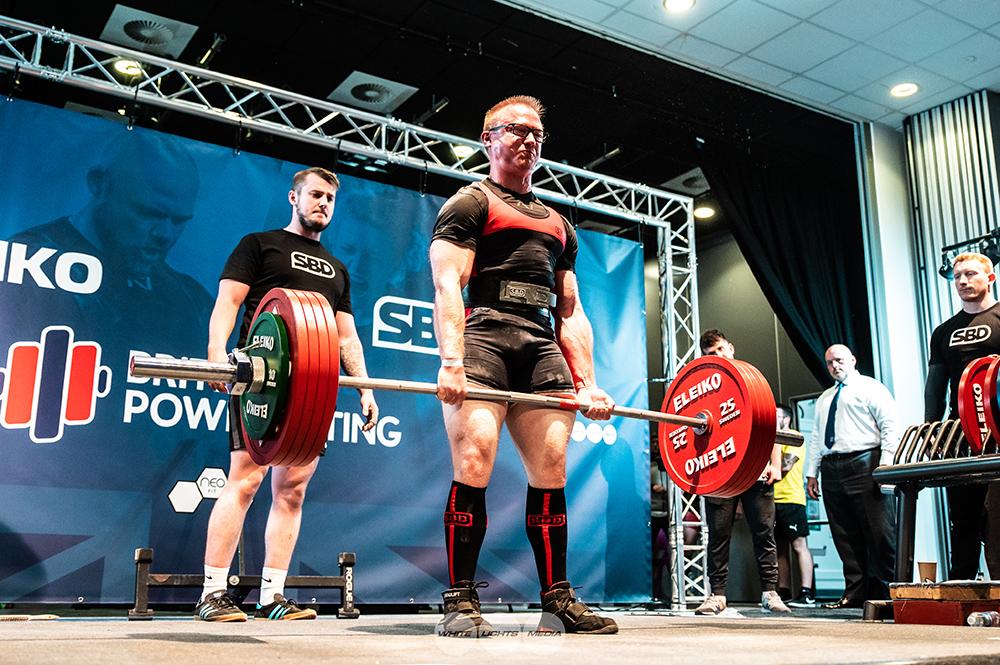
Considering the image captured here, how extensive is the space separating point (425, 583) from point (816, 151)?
501 cm

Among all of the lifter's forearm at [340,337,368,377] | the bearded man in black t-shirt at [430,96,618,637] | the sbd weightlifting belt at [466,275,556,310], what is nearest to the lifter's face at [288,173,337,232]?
the lifter's forearm at [340,337,368,377]

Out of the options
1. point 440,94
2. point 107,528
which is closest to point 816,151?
point 440,94

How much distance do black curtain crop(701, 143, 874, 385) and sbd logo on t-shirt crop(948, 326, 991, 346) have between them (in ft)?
8.19

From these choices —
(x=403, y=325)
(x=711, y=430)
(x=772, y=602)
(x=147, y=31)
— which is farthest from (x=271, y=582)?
(x=147, y=31)

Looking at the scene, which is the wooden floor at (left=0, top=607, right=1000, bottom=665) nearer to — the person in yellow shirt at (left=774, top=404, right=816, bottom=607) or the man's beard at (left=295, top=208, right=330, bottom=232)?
the man's beard at (left=295, top=208, right=330, bottom=232)

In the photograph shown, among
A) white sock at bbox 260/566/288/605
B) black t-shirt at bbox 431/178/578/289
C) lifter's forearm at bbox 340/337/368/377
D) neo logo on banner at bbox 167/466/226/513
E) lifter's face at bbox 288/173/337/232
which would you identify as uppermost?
lifter's face at bbox 288/173/337/232

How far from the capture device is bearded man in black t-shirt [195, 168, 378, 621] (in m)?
3.34

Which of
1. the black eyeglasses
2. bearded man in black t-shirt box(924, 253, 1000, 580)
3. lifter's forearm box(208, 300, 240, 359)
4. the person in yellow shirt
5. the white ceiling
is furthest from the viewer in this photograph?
the person in yellow shirt

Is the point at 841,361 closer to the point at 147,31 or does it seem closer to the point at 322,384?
the point at 322,384

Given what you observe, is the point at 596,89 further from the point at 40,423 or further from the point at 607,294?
the point at 40,423

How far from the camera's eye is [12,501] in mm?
4129

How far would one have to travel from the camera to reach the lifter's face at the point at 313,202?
375 centimetres

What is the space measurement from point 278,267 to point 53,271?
1.53m

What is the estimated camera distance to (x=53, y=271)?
175 inches
